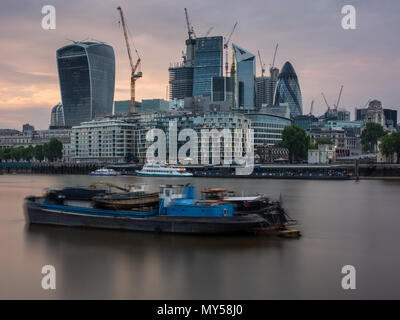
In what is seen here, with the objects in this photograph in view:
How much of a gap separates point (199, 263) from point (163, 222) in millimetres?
6791

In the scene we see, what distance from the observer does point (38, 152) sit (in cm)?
16912

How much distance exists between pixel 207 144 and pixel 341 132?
8472 cm

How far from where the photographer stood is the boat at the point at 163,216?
28.0m

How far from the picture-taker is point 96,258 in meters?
23.7

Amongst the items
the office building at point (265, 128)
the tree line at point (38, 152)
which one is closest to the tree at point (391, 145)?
the office building at point (265, 128)

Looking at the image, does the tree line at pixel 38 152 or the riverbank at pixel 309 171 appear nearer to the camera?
the riverbank at pixel 309 171

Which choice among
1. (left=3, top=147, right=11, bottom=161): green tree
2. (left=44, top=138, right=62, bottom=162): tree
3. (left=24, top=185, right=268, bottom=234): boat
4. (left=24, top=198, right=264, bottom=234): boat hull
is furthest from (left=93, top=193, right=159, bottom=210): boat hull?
(left=3, top=147, right=11, bottom=161): green tree

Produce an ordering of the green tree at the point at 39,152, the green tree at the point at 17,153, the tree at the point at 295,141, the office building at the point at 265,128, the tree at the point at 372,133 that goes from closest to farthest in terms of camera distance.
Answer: the tree at the point at 295,141
the office building at the point at 265,128
the tree at the point at 372,133
the green tree at the point at 39,152
the green tree at the point at 17,153

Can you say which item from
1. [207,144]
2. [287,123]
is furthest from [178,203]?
[287,123]

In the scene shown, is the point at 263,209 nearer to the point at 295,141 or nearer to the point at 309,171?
the point at 309,171

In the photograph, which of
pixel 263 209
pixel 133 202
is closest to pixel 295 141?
pixel 263 209

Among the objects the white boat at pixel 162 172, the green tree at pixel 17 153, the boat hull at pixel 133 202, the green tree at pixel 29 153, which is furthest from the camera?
the green tree at pixel 17 153

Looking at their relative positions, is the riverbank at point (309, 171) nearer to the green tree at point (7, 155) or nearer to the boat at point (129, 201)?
the boat at point (129, 201)

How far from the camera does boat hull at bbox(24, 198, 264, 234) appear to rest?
91.3 feet
